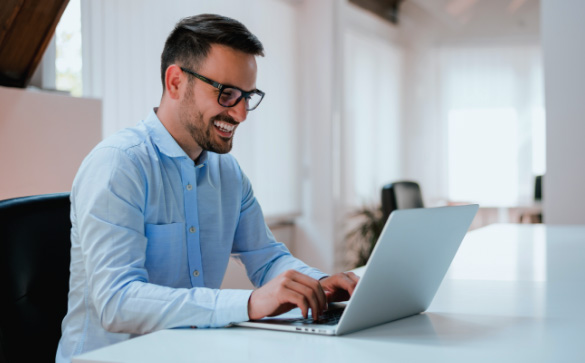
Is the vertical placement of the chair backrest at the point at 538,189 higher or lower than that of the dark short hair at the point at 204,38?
lower

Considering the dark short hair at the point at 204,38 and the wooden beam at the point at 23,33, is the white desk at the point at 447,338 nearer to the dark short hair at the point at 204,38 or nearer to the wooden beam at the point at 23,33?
the dark short hair at the point at 204,38

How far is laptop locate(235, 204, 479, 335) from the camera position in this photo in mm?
1030

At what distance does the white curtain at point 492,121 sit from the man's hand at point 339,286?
6463mm

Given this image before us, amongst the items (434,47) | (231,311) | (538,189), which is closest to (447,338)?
(231,311)

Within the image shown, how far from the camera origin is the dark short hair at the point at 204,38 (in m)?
1.55

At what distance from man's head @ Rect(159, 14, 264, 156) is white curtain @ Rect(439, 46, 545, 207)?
636 centimetres

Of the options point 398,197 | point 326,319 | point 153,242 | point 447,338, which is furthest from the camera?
point 398,197

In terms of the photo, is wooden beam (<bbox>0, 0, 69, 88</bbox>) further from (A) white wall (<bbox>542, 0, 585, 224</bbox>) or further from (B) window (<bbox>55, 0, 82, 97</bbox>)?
(A) white wall (<bbox>542, 0, 585, 224</bbox>)

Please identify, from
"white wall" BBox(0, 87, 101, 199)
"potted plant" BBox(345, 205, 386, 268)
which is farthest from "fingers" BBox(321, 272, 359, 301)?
"potted plant" BBox(345, 205, 386, 268)

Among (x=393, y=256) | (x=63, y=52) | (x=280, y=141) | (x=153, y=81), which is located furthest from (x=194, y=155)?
(x=280, y=141)

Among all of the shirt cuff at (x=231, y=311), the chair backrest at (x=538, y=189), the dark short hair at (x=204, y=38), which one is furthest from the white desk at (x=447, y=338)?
the chair backrest at (x=538, y=189)

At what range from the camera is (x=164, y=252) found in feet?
4.85

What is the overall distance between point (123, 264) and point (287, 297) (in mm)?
351

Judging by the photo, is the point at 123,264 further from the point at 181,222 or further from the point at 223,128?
the point at 223,128
